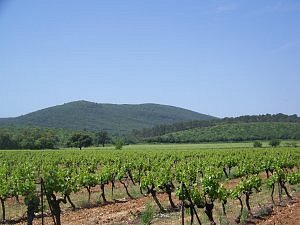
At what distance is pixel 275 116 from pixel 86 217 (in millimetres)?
171337

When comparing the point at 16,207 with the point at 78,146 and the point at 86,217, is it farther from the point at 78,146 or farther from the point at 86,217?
the point at 78,146

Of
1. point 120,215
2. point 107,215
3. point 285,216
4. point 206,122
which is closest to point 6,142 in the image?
point 206,122

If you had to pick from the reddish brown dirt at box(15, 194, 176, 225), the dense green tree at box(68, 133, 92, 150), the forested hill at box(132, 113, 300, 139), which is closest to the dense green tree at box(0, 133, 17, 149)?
the dense green tree at box(68, 133, 92, 150)

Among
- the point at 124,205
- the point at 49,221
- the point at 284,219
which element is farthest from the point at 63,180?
the point at 284,219

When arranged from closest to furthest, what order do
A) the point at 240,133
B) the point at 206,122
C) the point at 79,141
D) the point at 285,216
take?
the point at 285,216
the point at 79,141
the point at 240,133
the point at 206,122

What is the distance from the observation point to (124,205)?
2381 centimetres

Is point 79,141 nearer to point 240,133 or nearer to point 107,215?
point 240,133

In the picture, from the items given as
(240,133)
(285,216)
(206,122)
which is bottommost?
(285,216)

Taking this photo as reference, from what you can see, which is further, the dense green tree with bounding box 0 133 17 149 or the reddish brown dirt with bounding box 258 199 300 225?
the dense green tree with bounding box 0 133 17 149

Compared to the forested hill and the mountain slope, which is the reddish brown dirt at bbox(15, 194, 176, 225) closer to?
the mountain slope

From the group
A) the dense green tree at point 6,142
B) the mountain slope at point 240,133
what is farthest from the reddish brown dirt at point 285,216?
the mountain slope at point 240,133

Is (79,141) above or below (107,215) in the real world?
above

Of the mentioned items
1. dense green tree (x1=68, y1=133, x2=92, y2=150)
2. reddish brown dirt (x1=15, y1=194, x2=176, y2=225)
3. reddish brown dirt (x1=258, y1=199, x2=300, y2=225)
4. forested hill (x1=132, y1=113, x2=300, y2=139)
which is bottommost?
reddish brown dirt (x1=258, y1=199, x2=300, y2=225)

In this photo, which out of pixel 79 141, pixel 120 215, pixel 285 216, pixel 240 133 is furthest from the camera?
pixel 240 133
